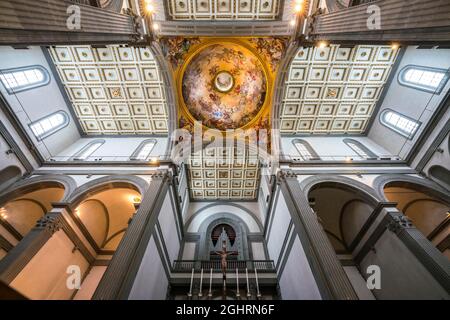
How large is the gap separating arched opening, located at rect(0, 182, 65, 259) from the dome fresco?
878 centimetres

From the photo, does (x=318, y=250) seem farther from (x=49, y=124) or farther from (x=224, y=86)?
(x=49, y=124)

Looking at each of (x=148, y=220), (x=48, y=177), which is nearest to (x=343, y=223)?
(x=148, y=220)

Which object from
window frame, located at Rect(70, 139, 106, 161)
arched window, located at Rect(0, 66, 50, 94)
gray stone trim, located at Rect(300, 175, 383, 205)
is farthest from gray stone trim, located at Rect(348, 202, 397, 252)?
arched window, located at Rect(0, 66, 50, 94)

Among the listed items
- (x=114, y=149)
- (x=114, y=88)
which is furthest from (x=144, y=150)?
(x=114, y=88)

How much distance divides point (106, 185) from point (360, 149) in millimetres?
14831

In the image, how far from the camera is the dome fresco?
12.4m

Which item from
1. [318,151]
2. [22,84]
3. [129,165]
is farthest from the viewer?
[318,151]

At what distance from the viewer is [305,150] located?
13.2 metres

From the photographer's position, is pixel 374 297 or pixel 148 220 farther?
pixel 374 297

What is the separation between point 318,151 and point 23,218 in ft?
54.6

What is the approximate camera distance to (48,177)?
34.0 ft

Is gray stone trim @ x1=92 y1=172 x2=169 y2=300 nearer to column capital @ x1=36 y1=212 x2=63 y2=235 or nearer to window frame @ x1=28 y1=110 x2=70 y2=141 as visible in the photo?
column capital @ x1=36 y1=212 x2=63 y2=235

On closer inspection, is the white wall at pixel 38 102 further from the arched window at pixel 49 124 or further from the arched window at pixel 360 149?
the arched window at pixel 360 149
